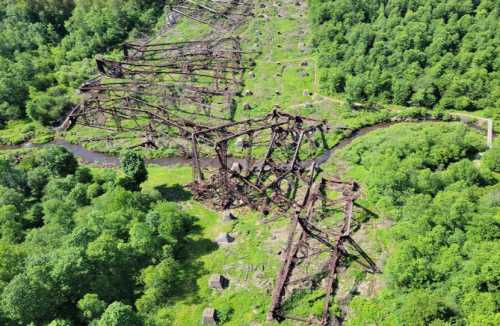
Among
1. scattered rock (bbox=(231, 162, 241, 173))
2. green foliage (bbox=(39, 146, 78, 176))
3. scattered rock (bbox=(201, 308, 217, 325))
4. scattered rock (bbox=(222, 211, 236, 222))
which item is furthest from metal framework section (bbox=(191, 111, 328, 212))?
green foliage (bbox=(39, 146, 78, 176))

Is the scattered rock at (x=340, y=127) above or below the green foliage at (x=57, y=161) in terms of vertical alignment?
above

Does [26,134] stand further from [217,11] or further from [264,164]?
[217,11]

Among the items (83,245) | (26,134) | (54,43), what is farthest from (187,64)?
(83,245)

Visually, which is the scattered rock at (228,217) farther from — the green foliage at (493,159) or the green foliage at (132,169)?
the green foliage at (493,159)

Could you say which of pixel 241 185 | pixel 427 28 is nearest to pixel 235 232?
pixel 241 185

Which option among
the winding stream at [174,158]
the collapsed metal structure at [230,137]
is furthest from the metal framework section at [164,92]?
the winding stream at [174,158]

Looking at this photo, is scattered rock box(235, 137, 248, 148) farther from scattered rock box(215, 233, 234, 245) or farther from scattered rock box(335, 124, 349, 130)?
scattered rock box(215, 233, 234, 245)
